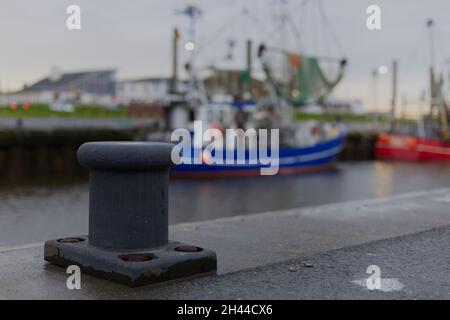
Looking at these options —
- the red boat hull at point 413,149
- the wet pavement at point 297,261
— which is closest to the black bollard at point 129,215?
the wet pavement at point 297,261

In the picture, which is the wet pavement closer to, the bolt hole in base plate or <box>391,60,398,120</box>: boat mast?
the bolt hole in base plate

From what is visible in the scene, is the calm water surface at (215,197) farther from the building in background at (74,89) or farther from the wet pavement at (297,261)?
the building in background at (74,89)

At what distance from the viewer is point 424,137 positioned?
48.0 meters

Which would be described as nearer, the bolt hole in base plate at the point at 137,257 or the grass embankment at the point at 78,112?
the bolt hole in base plate at the point at 137,257

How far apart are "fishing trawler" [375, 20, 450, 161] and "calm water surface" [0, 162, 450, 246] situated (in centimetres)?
1080

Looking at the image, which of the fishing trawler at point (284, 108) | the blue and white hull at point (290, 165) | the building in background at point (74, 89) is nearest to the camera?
the blue and white hull at point (290, 165)

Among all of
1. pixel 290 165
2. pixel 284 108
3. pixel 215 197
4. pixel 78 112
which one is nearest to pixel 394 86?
pixel 284 108

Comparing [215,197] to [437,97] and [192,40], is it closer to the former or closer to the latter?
[192,40]

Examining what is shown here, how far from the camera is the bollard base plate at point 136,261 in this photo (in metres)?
4.87

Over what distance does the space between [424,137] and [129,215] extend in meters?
45.7

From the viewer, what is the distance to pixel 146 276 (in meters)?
4.86

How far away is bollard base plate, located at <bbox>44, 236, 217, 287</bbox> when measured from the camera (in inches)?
192
